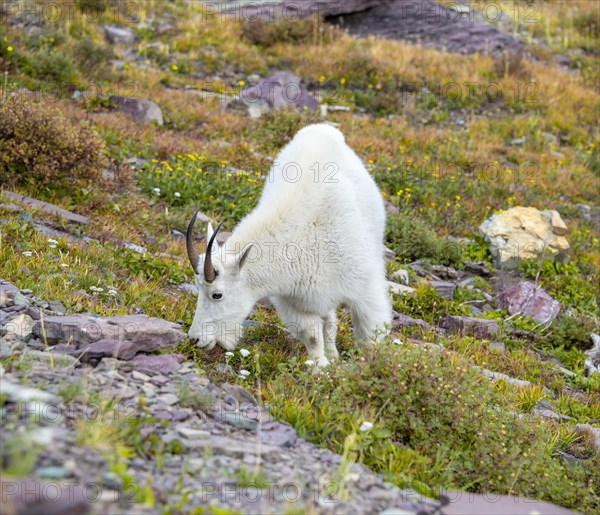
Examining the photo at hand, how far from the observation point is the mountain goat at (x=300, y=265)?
5820 mm

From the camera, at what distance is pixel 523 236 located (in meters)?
10.3

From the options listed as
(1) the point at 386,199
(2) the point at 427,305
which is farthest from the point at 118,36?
(2) the point at 427,305

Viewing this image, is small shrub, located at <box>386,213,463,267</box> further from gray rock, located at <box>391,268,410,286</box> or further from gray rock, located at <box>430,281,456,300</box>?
gray rock, located at <box>430,281,456,300</box>

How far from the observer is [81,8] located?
60.6 feet

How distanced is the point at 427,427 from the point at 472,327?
11.0ft

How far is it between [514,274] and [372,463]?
644 centimetres

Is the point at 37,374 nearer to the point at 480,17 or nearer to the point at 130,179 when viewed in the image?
the point at 130,179

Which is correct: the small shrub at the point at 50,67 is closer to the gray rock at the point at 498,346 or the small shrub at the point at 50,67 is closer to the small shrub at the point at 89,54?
the small shrub at the point at 89,54

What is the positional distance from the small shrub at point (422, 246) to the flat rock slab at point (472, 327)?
1990 millimetres

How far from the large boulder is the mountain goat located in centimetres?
441

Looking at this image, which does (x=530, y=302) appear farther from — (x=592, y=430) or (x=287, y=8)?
(x=287, y=8)

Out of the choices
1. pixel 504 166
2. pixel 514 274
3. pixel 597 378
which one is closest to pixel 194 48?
pixel 504 166

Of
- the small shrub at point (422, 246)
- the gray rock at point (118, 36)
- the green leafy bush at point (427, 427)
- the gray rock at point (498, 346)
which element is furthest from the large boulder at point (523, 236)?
the gray rock at point (118, 36)

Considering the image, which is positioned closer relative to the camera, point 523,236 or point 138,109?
point 523,236
